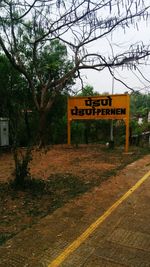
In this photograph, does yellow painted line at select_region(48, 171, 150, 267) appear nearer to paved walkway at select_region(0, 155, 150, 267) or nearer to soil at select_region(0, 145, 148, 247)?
paved walkway at select_region(0, 155, 150, 267)

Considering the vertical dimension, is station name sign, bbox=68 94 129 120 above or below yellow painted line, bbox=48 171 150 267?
above

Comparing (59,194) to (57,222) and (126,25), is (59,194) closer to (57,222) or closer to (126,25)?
(57,222)

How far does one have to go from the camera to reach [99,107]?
13.1 metres

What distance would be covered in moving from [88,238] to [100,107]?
9.28 metres

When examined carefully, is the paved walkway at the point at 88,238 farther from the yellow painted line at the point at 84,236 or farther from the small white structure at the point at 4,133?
the small white structure at the point at 4,133

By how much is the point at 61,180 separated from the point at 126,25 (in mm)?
3735

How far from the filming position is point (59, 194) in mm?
6207

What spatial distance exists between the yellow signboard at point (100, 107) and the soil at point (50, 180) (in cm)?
156

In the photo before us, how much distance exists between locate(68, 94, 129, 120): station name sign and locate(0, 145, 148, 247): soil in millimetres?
1614

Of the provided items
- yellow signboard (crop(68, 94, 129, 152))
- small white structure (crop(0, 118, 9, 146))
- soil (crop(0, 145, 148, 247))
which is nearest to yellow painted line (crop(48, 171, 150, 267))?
soil (crop(0, 145, 148, 247))

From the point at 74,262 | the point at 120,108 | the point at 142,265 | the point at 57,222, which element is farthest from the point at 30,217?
the point at 120,108

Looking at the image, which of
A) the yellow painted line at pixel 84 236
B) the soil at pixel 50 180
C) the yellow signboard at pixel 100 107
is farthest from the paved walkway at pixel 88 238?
the yellow signboard at pixel 100 107

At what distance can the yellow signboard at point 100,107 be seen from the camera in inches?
495

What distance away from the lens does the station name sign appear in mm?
12609
